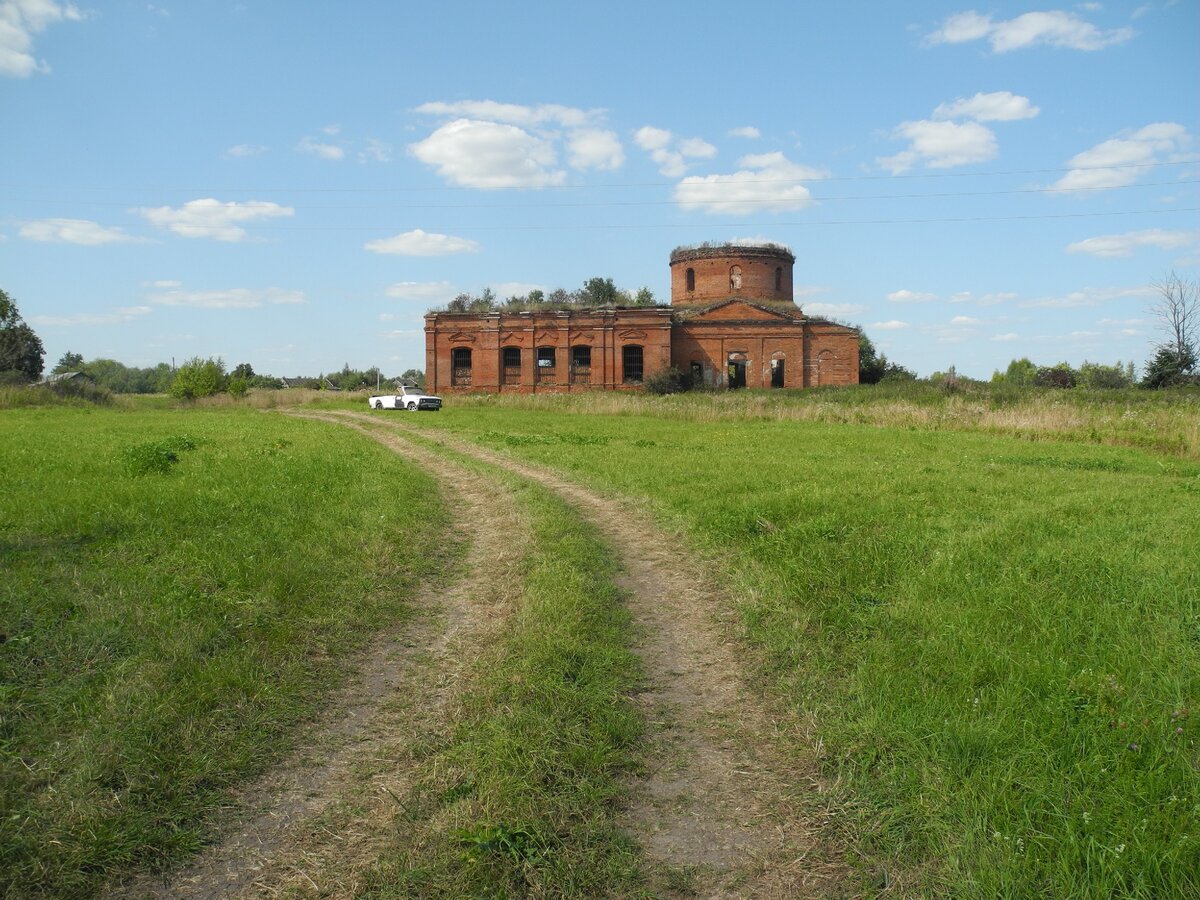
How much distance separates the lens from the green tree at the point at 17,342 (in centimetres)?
6719

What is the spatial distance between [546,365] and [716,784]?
46446 millimetres

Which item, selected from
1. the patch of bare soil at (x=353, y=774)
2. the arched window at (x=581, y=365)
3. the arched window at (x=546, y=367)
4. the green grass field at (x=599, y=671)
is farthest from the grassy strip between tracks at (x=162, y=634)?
the arched window at (x=546, y=367)

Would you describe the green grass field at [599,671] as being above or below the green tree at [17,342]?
below

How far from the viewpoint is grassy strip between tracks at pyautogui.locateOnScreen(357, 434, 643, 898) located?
10.7 ft

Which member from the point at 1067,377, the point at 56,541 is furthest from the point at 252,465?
the point at 1067,377

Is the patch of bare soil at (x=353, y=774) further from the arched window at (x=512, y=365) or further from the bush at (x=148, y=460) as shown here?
the arched window at (x=512, y=365)

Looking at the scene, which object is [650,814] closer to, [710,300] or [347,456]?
[347,456]

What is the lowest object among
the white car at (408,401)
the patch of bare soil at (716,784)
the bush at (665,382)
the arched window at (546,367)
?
the patch of bare soil at (716,784)

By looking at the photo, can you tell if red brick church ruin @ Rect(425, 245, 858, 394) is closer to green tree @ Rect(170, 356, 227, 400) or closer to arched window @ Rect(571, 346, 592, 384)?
arched window @ Rect(571, 346, 592, 384)

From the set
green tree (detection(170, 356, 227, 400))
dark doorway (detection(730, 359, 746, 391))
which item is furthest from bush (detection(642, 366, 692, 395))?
green tree (detection(170, 356, 227, 400))

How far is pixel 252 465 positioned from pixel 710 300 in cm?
4095

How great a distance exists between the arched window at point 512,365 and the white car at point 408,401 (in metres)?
8.02

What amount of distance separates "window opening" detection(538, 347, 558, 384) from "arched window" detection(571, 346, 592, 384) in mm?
1274

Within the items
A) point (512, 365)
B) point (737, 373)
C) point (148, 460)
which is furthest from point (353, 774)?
point (737, 373)
